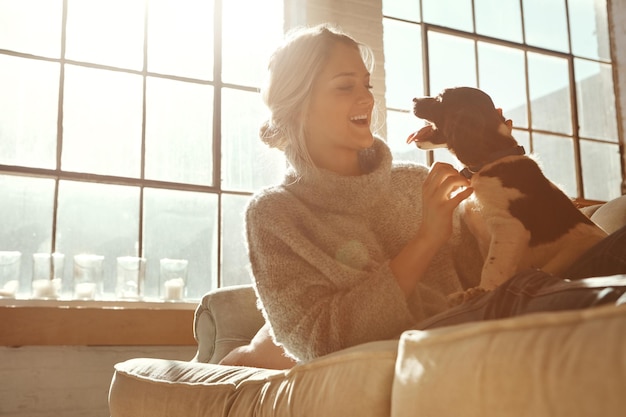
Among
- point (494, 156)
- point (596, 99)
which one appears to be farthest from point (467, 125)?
point (596, 99)

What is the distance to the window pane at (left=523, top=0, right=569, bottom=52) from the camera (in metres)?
4.66

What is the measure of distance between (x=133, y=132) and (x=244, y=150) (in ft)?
1.95

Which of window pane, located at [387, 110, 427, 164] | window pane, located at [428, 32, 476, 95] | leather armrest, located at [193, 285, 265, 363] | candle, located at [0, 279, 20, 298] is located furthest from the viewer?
window pane, located at [428, 32, 476, 95]

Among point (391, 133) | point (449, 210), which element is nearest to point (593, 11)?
point (391, 133)

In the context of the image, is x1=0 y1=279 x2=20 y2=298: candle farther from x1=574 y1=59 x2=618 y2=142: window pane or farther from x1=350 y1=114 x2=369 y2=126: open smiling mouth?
x1=574 y1=59 x2=618 y2=142: window pane

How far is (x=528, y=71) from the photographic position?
4602 millimetres

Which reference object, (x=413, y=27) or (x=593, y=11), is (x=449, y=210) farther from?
(x=593, y=11)

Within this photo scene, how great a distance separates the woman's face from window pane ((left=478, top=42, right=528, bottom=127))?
111 inches

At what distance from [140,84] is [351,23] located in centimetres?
123

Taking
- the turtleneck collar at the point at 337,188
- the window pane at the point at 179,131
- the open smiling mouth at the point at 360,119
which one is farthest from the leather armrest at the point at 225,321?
the window pane at the point at 179,131

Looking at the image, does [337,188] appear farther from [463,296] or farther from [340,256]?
[463,296]

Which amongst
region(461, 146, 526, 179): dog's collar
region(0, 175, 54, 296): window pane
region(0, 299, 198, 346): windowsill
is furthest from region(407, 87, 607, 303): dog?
region(0, 175, 54, 296): window pane

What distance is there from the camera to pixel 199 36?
3.60m

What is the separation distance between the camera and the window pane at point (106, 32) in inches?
130
